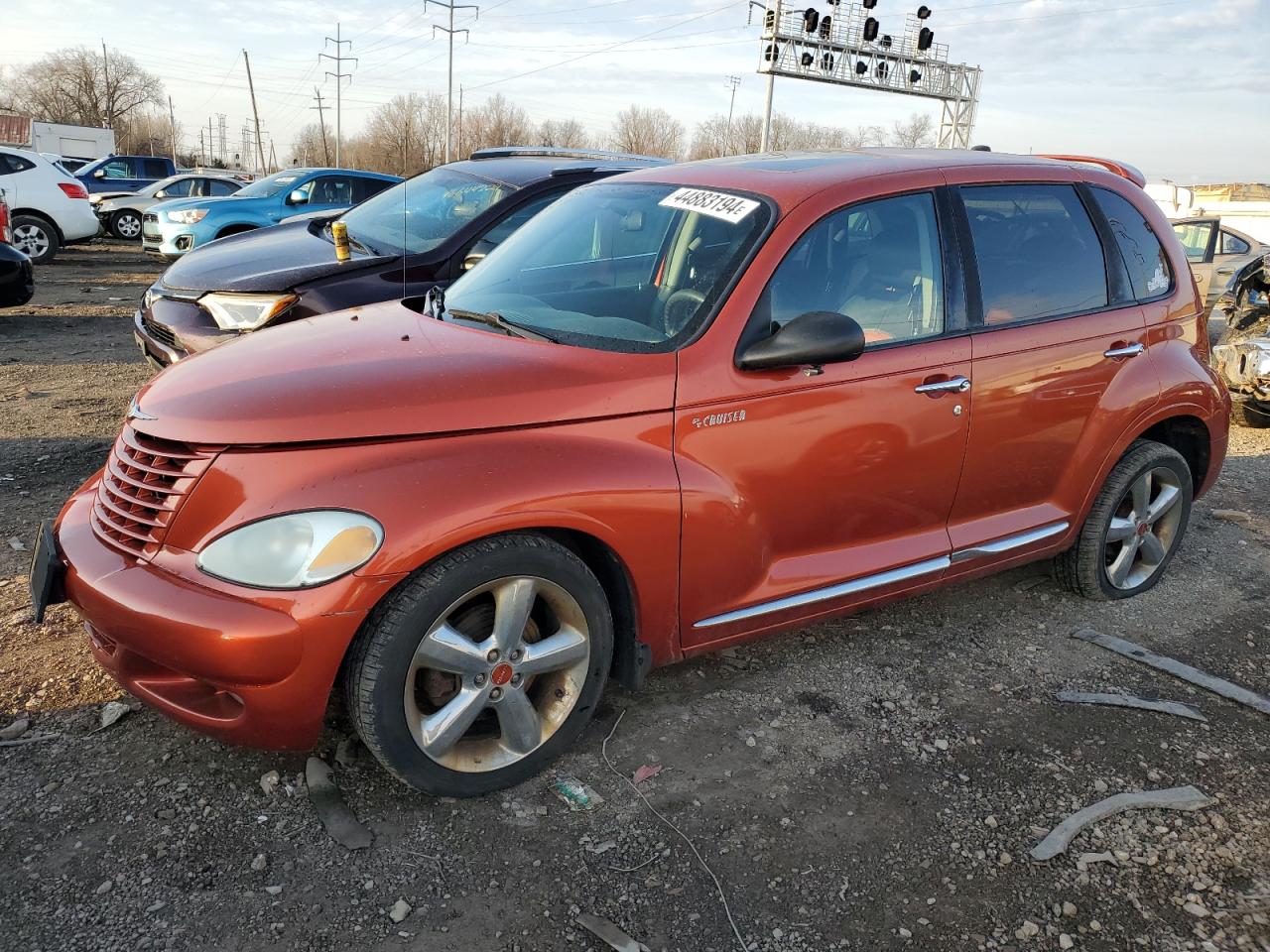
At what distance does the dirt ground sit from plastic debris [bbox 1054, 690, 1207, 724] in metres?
0.05

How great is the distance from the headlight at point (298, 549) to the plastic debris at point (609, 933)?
3.34ft

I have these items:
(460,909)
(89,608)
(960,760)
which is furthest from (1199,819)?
(89,608)

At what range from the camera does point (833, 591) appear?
3.27 metres

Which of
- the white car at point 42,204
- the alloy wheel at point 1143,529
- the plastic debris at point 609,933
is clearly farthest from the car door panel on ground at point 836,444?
the white car at point 42,204

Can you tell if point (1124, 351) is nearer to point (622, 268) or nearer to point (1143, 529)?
point (1143, 529)

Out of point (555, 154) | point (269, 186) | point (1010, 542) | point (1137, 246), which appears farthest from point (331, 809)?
point (269, 186)

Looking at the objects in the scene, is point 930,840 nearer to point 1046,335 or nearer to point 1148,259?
point 1046,335

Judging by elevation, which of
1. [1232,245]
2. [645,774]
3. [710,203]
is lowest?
[645,774]

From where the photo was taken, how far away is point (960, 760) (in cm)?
304

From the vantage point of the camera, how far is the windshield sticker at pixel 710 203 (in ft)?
10.5

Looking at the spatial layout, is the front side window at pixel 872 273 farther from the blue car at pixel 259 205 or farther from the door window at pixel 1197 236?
the door window at pixel 1197 236

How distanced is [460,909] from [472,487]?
103 centimetres

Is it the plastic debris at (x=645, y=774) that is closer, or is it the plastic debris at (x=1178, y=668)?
the plastic debris at (x=645, y=774)

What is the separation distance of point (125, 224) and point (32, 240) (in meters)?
6.92
